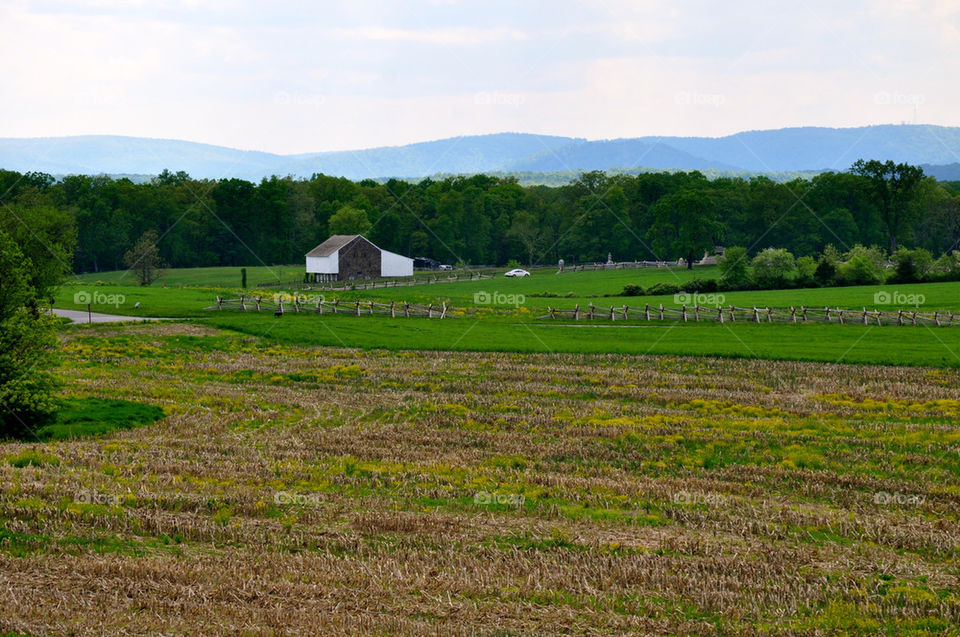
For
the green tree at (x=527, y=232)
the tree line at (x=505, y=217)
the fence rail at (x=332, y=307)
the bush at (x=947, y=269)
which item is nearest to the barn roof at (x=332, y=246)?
the tree line at (x=505, y=217)

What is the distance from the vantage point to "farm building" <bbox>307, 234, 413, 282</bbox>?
104250mm

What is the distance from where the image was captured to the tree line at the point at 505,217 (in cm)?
12006

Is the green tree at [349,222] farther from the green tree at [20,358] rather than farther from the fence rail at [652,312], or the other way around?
the green tree at [20,358]

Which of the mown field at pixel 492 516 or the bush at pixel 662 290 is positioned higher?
the bush at pixel 662 290

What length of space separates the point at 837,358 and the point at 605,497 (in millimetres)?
26239

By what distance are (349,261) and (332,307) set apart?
46.7 metres

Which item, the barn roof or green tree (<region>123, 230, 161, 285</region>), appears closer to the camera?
green tree (<region>123, 230, 161, 285</region>)

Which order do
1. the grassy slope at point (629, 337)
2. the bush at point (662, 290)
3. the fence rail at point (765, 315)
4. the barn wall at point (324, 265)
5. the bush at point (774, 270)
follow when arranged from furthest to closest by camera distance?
the barn wall at point (324, 265) → the bush at point (774, 270) → the bush at point (662, 290) → the fence rail at point (765, 315) → the grassy slope at point (629, 337)

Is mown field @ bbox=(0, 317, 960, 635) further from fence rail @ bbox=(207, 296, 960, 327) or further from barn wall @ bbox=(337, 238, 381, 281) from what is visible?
barn wall @ bbox=(337, 238, 381, 281)

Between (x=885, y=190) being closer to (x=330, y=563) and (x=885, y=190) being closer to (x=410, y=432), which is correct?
(x=410, y=432)

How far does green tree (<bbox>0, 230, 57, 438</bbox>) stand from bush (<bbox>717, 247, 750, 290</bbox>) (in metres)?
71.6

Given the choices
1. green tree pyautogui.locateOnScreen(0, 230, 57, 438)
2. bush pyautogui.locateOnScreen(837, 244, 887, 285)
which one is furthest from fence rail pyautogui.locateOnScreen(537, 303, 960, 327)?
green tree pyautogui.locateOnScreen(0, 230, 57, 438)

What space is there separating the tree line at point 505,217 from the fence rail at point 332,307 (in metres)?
59.8

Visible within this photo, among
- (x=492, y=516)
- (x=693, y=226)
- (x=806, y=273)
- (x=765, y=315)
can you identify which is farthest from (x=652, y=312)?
(x=693, y=226)
